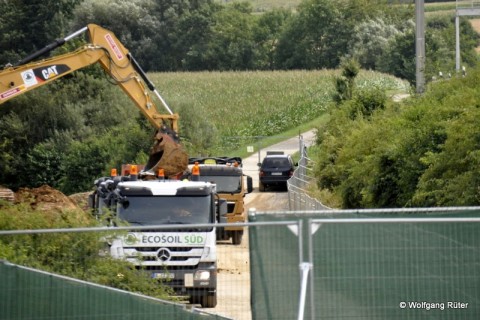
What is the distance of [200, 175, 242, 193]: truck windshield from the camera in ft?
110

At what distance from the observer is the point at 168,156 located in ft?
101

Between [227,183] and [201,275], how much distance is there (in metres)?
17.8

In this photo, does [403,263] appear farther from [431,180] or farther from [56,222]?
[431,180]

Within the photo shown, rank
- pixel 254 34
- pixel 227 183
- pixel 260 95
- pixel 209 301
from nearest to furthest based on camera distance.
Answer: pixel 209 301, pixel 227 183, pixel 260 95, pixel 254 34

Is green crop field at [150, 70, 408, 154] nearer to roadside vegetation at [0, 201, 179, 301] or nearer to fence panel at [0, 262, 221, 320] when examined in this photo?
roadside vegetation at [0, 201, 179, 301]

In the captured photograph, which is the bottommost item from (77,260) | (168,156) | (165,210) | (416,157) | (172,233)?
(77,260)

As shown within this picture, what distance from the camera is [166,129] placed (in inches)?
1302

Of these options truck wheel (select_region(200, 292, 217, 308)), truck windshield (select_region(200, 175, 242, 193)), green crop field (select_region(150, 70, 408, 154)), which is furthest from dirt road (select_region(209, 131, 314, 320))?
green crop field (select_region(150, 70, 408, 154))

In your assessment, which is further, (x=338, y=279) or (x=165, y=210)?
(x=165, y=210)

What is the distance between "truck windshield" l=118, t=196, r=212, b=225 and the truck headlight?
371cm

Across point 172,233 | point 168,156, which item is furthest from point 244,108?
point 172,233

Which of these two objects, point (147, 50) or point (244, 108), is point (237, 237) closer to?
point (244, 108)

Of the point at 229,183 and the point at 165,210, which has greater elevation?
the point at 229,183

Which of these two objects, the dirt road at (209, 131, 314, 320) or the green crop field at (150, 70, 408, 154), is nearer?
the dirt road at (209, 131, 314, 320)
